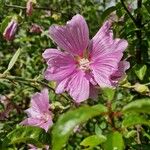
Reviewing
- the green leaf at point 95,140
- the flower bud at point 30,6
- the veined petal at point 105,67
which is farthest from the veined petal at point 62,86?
the flower bud at point 30,6

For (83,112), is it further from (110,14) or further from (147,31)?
(110,14)

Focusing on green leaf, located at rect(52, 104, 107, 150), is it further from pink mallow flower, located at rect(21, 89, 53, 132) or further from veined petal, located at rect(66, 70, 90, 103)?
pink mallow flower, located at rect(21, 89, 53, 132)

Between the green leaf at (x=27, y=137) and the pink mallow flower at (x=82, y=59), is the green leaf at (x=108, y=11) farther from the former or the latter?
the green leaf at (x=27, y=137)

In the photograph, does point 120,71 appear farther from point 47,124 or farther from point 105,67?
point 47,124

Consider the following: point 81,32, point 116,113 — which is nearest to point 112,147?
point 116,113

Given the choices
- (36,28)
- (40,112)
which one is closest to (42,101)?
(40,112)

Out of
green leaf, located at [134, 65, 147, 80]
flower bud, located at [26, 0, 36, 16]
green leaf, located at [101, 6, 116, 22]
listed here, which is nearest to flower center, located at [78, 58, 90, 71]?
green leaf, located at [134, 65, 147, 80]
